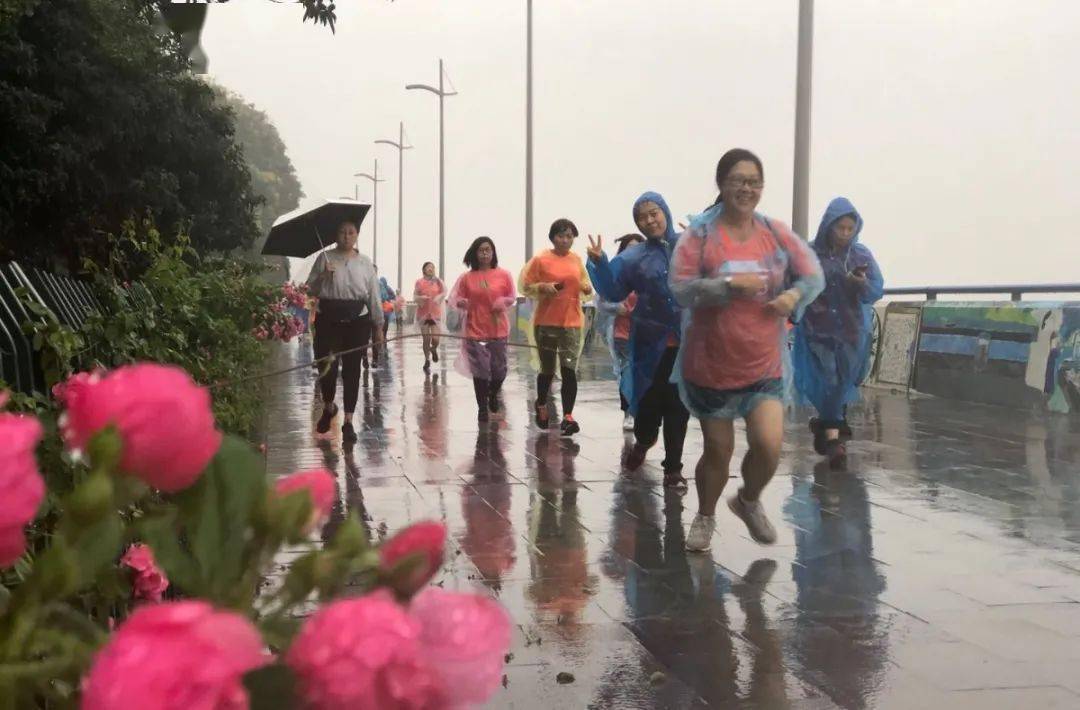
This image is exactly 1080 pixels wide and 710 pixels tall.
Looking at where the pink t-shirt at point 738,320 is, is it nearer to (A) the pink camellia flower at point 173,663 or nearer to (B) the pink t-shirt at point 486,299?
(A) the pink camellia flower at point 173,663

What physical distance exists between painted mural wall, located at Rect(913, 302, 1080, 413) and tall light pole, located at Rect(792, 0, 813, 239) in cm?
189

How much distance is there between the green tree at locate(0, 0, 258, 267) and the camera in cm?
1574

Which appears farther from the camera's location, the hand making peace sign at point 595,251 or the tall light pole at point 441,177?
the tall light pole at point 441,177

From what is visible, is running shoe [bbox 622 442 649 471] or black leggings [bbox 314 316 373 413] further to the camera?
black leggings [bbox 314 316 373 413]

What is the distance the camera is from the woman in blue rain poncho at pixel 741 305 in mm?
5945

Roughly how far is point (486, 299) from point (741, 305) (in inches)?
290

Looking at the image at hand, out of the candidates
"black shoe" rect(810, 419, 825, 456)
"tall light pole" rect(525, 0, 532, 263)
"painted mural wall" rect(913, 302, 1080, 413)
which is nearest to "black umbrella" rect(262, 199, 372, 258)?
"black shoe" rect(810, 419, 825, 456)

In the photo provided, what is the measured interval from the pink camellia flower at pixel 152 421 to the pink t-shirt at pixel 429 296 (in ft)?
74.4

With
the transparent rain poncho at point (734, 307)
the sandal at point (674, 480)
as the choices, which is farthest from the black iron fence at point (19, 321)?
the sandal at point (674, 480)

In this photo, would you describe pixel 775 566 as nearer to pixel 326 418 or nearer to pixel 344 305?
pixel 344 305

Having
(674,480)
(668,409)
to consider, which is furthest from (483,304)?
(674,480)

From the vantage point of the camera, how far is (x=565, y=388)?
1156cm

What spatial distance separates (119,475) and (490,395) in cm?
1256

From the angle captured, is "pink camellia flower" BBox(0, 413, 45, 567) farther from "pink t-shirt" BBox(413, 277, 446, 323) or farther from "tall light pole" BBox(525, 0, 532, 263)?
"tall light pole" BBox(525, 0, 532, 263)
